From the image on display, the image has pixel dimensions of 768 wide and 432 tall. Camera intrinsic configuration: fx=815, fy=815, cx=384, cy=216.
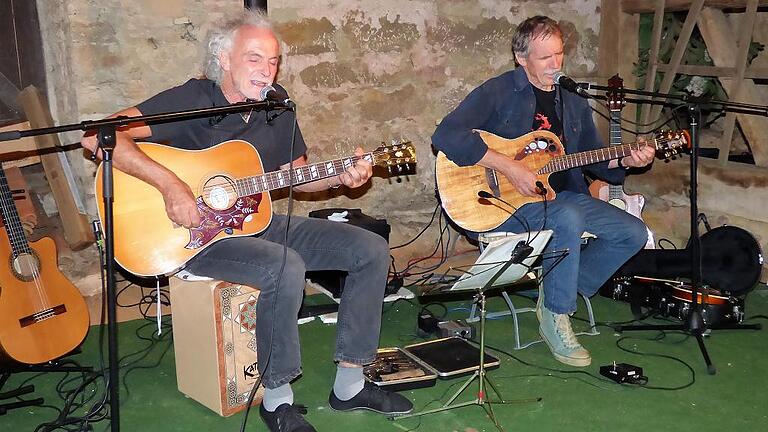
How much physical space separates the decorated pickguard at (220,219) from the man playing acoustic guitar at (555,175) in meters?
1.03

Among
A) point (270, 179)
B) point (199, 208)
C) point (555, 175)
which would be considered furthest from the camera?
point (555, 175)

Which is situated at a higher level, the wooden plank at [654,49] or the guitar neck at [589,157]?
the wooden plank at [654,49]

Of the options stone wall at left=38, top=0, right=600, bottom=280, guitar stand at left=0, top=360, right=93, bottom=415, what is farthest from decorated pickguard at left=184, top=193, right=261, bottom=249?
stone wall at left=38, top=0, right=600, bottom=280

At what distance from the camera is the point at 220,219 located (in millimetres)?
3057

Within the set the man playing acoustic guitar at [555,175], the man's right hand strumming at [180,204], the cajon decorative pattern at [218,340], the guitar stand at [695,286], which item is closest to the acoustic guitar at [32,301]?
the cajon decorative pattern at [218,340]

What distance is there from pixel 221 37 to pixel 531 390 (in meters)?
1.88

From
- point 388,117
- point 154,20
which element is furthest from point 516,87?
point 154,20

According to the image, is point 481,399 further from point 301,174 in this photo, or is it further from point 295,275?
point 301,174

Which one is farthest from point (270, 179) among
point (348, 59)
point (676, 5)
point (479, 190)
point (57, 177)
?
point (676, 5)

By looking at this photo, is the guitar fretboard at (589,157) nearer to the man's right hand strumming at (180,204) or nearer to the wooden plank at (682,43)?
the wooden plank at (682,43)

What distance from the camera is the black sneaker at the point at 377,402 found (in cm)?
308

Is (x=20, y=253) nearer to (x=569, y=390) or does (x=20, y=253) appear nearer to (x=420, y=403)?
(x=420, y=403)

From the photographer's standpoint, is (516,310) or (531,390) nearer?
(531,390)

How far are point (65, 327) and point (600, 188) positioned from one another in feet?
9.91
